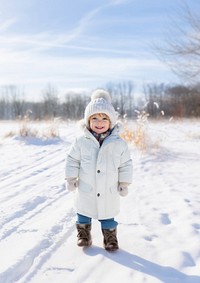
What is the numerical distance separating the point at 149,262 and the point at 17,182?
119 inches

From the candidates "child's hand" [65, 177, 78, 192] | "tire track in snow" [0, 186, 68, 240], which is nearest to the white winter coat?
"child's hand" [65, 177, 78, 192]

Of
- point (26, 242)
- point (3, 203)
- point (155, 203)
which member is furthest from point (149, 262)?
point (3, 203)

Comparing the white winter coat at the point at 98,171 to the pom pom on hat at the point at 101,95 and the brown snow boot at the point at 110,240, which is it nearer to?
the brown snow boot at the point at 110,240

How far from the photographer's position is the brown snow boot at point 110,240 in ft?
9.07

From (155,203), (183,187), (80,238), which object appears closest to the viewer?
(80,238)

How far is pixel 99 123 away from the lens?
2840mm

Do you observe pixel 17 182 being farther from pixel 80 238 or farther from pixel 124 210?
pixel 80 238

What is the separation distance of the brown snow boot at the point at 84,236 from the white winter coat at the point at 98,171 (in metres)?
0.11

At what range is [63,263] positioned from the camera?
2518mm

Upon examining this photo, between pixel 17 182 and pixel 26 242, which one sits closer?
pixel 26 242

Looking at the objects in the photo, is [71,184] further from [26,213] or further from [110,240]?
[26,213]

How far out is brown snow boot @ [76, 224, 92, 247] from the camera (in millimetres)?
2812

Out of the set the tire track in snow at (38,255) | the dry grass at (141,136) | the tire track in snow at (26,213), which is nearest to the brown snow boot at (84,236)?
the tire track in snow at (38,255)

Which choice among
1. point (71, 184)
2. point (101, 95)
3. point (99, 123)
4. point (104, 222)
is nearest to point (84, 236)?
point (104, 222)
